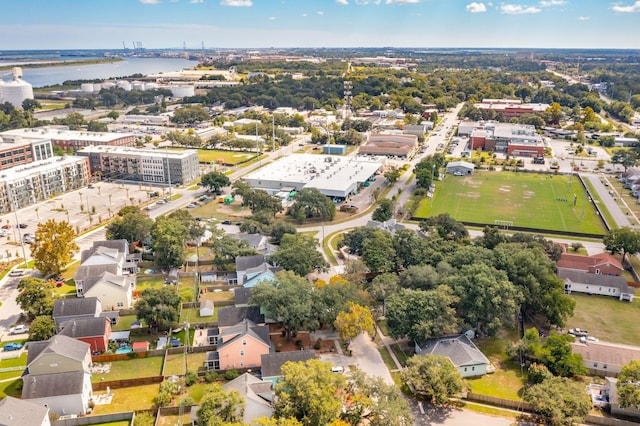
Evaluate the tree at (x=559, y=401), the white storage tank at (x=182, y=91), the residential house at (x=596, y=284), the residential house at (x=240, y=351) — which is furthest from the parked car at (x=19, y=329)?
the white storage tank at (x=182, y=91)

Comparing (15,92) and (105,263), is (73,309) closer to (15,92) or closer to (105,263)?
(105,263)

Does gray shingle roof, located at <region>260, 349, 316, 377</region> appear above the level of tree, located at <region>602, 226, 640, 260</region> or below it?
below

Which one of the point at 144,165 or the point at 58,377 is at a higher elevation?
the point at 144,165

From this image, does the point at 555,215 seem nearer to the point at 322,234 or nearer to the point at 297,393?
the point at 322,234

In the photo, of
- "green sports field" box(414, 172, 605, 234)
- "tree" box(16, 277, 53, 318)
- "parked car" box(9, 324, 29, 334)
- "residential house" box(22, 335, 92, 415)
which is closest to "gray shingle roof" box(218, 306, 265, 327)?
"residential house" box(22, 335, 92, 415)

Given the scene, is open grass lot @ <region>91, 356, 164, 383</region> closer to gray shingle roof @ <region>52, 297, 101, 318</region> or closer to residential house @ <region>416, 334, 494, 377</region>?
gray shingle roof @ <region>52, 297, 101, 318</region>

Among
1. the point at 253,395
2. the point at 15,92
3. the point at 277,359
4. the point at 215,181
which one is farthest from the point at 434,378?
the point at 15,92

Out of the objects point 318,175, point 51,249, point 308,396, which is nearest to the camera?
point 308,396

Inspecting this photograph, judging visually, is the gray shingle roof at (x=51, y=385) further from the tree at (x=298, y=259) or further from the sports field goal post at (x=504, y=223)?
the sports field goal post at (x=504, y=223)
